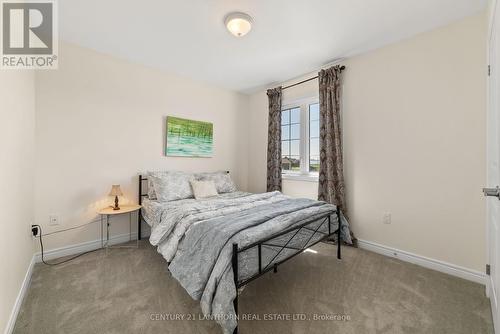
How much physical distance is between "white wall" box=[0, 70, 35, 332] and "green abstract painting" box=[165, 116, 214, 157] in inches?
61.1

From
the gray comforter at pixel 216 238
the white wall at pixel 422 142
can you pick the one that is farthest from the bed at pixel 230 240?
the white wall at pixel 422 142

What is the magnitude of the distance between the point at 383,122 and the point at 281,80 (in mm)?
1826

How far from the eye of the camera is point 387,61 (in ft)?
8.75

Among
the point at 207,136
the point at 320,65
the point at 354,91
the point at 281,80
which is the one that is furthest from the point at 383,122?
the point at 207,136

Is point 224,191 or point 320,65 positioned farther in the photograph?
point 224,191

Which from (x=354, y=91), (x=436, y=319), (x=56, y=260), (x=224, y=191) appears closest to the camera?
(x=436, y=319)

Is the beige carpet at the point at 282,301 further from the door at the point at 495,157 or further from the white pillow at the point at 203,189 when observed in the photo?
the white pillow at the point at 203,189

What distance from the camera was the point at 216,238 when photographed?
5.25 feet

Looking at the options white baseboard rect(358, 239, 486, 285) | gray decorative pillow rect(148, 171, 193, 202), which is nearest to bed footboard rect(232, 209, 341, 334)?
white baseboard rect(358, 239, 486, 285)

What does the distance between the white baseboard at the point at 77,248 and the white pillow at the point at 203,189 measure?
1.14 m

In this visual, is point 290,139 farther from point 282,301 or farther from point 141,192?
point 282,301

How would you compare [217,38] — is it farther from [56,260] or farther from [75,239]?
[56,260]

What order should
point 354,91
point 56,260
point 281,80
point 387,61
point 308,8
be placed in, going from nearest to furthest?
point 308,8, point 56,260, point 387,61, point 354,91, point 281,80

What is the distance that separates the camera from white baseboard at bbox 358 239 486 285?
82.8 inches
